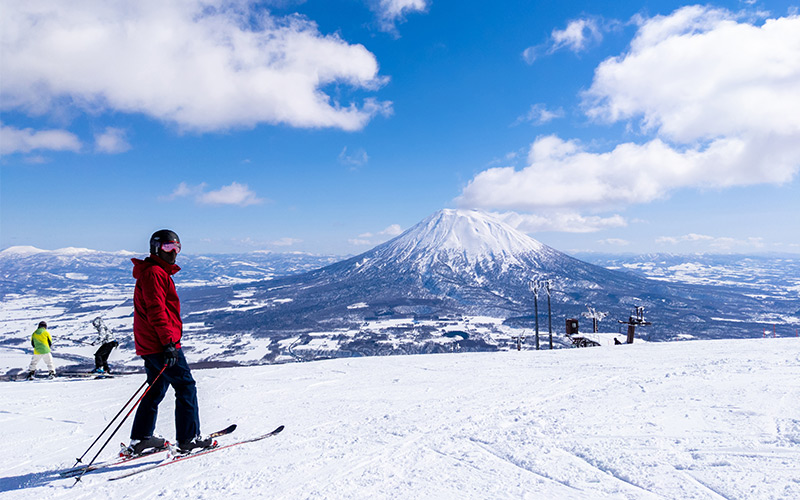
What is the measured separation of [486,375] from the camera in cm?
884

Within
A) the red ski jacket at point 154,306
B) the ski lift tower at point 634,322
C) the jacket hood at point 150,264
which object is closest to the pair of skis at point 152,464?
the red ski jacket at point 154,306

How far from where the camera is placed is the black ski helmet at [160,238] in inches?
176

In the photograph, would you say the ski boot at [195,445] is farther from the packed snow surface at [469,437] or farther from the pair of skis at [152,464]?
the packed snow surface at [469,437]

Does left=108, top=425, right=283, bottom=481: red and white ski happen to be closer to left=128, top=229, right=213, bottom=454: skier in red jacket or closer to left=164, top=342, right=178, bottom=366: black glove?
left=128, top=229, right=213, bottom=454: skier in red jacket

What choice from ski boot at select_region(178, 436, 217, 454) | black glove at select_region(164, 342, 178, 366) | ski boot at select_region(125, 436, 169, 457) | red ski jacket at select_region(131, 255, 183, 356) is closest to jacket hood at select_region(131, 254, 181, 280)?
red ski jacket at select_region(131, 255, 183, 356)

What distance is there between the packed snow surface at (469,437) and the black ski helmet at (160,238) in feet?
7.78

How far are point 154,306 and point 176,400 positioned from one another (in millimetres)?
1142

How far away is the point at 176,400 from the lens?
4480 millimetres

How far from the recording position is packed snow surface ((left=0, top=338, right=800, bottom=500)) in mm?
3422

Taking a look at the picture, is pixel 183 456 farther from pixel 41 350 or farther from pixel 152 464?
pixel 41 350

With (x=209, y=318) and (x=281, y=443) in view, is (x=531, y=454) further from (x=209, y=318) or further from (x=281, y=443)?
(x=209, y=318)

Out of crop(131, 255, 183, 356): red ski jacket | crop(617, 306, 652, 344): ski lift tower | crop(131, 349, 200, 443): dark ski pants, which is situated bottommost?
crop(617, 306, 652, 344): ski lift tower

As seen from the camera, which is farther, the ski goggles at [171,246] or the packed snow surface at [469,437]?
Answer: the ski goggles at [171,246]

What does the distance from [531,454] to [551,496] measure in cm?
86
